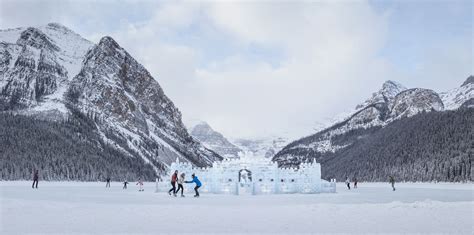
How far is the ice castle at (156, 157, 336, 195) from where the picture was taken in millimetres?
56062

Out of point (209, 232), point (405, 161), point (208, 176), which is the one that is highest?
point (405, 161)

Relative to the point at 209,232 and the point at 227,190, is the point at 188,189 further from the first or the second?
the point at 209,232

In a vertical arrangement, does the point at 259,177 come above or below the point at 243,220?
above

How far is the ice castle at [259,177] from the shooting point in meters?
56.1

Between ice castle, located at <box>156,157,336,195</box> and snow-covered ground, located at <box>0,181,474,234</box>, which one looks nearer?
snow-covered ground, located at <box>0,181,474,234</box>

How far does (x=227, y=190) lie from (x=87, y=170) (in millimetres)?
127060

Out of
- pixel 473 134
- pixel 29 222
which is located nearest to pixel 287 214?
pixel 29 222

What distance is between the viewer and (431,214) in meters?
25.5

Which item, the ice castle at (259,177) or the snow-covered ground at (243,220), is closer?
the snow-covered ground at (243,220)

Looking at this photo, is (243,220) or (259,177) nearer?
(243,220)

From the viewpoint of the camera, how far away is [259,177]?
56281 mm

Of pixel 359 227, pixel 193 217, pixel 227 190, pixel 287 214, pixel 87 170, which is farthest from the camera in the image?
pixel 87 170

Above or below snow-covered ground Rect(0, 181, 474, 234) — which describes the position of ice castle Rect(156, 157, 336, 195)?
above

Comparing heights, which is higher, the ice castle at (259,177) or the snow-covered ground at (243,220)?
the ice castle at (259,177)
